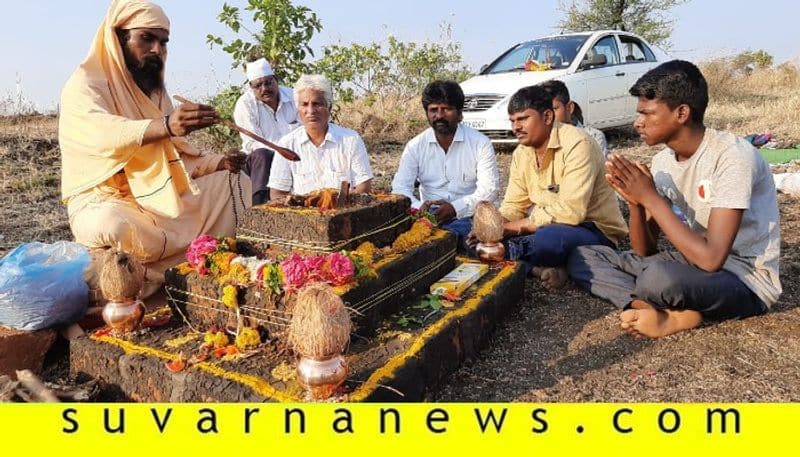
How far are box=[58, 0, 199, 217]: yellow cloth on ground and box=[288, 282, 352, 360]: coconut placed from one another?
1965 millimetres

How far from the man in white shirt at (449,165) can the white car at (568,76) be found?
448cm

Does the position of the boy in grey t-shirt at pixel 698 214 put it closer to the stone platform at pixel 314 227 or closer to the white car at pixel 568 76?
the stone platform at pixel 314 227

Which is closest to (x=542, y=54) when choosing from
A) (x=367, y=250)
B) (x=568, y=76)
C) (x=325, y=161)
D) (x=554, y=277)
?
(x=568, y=76)

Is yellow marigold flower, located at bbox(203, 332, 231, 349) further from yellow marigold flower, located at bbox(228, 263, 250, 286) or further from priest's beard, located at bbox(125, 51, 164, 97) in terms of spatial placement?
priest's beard, located at bbox(125, 51, 164, 97)

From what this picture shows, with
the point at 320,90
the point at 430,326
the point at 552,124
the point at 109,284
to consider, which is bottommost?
the point at 430,326

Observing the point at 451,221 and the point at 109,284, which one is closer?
the point at 109,284

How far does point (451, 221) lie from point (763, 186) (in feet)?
7.48

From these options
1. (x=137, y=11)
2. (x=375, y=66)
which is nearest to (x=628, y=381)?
(x=137, y=11)

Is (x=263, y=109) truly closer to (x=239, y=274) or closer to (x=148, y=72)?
(x=148, y=72)

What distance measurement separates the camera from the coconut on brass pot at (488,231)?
397 centimetres

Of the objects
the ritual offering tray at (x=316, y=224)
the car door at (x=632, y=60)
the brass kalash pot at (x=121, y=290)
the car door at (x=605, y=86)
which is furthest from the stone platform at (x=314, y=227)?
the car door at (x=632, y=60)

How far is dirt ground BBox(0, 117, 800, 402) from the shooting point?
2.82 m

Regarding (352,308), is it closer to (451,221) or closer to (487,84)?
(451,221)

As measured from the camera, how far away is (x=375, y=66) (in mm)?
12812
